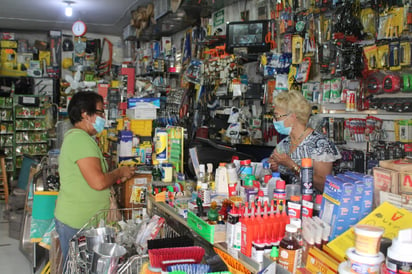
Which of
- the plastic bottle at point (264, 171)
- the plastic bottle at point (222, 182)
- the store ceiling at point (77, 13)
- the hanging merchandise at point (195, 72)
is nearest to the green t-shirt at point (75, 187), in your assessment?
the plastic bottle at point (222, 182)

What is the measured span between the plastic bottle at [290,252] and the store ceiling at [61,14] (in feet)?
23.1

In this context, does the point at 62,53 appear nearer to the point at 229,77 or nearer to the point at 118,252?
the point at 229,77

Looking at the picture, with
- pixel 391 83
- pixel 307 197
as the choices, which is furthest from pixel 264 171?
pixel 391 83

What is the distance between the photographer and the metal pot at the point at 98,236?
7.47ft

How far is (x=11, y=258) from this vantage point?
501 cm

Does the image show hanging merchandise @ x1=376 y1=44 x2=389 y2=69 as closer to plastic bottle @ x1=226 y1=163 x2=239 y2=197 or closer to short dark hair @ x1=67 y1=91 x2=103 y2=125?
plastic bottle @ x1=226 y1=163 x2=239 y2=197

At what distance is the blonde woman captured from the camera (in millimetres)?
3176

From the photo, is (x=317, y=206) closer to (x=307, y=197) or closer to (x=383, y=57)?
(x=307, y=197)

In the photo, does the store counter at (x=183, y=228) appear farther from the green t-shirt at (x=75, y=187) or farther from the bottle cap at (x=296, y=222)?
the green t-shirt at (x=75, y=187)

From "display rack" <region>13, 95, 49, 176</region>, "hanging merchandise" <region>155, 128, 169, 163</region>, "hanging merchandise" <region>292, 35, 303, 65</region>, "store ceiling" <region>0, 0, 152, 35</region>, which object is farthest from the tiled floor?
"store ceiling" <region>0, 0, 152, 35</region>

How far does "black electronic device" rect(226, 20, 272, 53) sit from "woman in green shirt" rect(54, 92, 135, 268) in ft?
7.74

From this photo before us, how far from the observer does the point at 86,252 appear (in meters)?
2.24

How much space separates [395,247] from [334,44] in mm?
3012

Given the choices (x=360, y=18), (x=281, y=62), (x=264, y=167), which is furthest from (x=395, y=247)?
(x=281, y=62)
